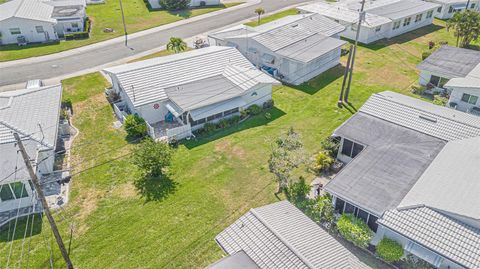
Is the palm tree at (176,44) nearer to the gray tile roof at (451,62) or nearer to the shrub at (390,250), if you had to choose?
the gray tile roof at (451,62)

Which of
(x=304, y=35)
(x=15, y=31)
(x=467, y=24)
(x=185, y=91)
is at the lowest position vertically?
(x=185, y=91)

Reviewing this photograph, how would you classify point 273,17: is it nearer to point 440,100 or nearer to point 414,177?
point 440,100

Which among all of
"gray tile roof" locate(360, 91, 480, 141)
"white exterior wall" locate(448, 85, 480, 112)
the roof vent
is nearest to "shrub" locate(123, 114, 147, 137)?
"gray tile roof" locate(360, 91, 480, 141)

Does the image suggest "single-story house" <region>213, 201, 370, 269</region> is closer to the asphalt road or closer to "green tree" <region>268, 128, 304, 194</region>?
"green tree" <region>268, 128, 304, 194</region>

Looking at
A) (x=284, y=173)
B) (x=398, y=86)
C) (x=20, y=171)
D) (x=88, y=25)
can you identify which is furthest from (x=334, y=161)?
(x=88, y=25)

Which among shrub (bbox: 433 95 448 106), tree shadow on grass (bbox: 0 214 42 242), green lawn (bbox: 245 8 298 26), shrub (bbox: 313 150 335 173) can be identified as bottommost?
tree shadow on grass (bbox: 0 214 42 242)

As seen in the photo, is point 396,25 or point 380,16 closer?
point 380,16

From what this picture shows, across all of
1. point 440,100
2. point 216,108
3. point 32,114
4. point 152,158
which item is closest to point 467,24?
point 440,100
